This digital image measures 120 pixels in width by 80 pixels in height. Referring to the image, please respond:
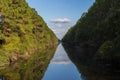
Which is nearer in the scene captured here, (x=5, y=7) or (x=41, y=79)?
(x=41, y=79)

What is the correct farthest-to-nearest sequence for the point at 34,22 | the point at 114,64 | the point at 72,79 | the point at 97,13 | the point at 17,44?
the point at 34,22
the point at 97,13
the point at 17,44
the point at 114,64
the point at 72,79

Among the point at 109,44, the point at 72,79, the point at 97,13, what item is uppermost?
the point at 97,13

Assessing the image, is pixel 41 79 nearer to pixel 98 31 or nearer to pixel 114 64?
pixel 114 64

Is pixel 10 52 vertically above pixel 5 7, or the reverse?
pixel 5 7

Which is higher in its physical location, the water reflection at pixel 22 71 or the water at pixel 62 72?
the water reflection at pixel 22 71

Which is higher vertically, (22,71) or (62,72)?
(22,71)

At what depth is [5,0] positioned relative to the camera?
98250 mm

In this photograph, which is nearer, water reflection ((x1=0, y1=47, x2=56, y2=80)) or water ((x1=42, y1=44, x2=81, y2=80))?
water reflection ((x1=0, y1=47, x2=56, y2=80))

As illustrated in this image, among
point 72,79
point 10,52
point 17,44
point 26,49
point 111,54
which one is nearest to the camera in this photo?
point 72,79

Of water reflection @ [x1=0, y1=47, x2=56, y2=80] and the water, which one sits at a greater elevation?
water reflection @ [x1=0, y1=47, x2=56, y2=80]

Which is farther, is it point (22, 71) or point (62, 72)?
point (62, 72)

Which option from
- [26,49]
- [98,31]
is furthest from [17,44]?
[98,31]

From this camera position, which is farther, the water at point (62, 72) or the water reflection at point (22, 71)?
the water at point (62, 72)

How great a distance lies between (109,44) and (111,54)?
3.57 metres
